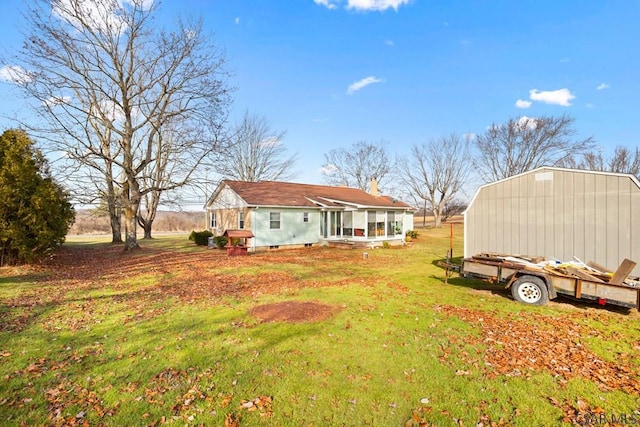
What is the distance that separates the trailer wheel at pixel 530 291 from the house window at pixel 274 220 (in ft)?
50.7

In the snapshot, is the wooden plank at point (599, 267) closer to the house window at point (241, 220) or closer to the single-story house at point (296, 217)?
the single-story house at point (296, 217)

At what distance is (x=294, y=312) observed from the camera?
727 cm

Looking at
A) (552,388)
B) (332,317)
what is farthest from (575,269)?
(332,317)

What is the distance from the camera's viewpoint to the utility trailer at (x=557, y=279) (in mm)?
6893

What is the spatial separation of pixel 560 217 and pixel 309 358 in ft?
30.3

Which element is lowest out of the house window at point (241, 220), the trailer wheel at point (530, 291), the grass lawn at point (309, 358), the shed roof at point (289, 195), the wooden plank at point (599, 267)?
the grass lawn at point (309, 358)

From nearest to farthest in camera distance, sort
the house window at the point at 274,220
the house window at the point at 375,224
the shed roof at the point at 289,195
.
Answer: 1. the house window at the point at 274,220
2. the shed roof at the point at 289,195
3. the house window at the point at 375,224

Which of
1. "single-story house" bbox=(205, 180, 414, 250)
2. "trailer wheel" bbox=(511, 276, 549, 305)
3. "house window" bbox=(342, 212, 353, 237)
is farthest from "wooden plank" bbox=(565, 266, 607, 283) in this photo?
"house window" bbox=(342, 212, 353, 237)

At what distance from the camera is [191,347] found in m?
5.44

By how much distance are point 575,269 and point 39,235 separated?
18148 millimetres

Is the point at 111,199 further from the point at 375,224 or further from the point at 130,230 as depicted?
the point at 375,224

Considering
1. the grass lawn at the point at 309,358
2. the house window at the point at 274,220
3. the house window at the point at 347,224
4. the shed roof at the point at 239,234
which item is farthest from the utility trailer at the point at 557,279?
the house window at the point at 274,220

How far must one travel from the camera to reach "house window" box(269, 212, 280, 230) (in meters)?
21.3

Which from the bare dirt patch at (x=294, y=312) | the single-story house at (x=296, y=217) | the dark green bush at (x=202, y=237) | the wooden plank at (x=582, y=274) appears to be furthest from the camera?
the dark green bush at (x=202, y=237)
